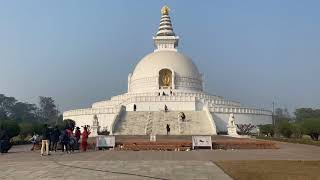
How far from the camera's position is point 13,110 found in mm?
100250

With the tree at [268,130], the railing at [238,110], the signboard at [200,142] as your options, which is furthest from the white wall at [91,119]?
the signboard at [200,142]

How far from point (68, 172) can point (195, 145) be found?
1173 centimetres

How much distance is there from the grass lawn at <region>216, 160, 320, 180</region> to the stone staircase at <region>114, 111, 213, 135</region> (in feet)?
86.0

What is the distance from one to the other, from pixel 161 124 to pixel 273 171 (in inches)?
1201

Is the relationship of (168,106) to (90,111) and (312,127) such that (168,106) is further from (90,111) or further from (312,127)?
(312,127)

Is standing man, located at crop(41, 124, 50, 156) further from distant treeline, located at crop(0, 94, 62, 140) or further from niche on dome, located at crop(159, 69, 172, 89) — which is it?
distant treeline, located at crop(0, 94, 62, 140)

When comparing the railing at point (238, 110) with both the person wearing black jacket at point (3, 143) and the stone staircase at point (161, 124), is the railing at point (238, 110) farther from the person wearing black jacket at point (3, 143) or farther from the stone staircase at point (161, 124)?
the person wearing black jacket at point (3, 143)

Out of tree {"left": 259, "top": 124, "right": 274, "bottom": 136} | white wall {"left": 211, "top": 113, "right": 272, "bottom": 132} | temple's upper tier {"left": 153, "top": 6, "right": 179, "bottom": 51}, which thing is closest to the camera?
tree {"left": 259, "top": 124, "right": 274, "bottom": 136}

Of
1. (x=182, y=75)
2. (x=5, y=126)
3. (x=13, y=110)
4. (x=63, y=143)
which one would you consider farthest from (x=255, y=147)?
(x=13, y=110)

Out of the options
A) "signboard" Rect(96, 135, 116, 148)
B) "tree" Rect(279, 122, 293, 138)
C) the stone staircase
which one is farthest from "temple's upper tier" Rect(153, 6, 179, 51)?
"signboard" Rect(96, 135, 116, 148)

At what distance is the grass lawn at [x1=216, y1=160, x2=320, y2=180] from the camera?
10039mm

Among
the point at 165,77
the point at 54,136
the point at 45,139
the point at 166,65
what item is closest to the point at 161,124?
the point at 165,77

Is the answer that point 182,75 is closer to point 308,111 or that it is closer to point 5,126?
point 5,126

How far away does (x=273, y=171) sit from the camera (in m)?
11.2
